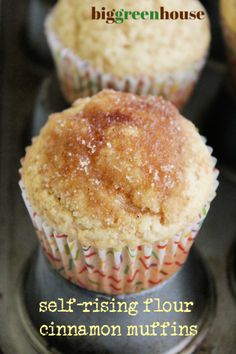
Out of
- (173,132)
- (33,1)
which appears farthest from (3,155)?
(173,132)

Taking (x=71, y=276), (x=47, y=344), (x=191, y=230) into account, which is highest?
(x=191, y=230)

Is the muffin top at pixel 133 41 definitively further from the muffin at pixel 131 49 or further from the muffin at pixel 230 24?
the muffin at pixel 230 24

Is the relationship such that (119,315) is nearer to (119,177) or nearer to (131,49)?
(119,177)

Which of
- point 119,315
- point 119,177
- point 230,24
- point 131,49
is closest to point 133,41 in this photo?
point 131,49

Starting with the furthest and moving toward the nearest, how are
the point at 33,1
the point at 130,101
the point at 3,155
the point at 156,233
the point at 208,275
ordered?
the point at 33,1 < the point at 3,155 < the point at 208,275 < the point at 130,101 < the point at 156,233

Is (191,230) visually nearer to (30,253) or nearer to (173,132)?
(173,132)
